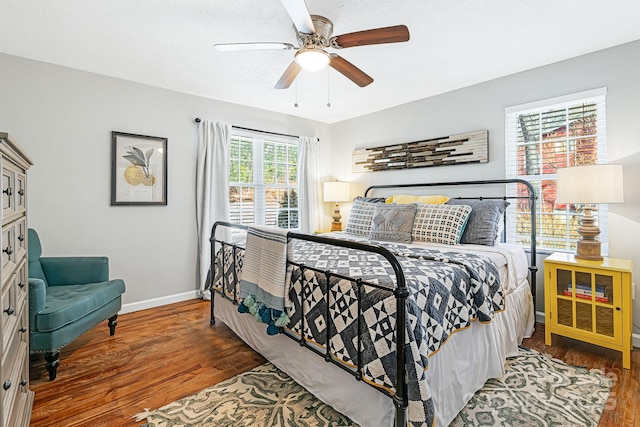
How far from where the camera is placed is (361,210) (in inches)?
141

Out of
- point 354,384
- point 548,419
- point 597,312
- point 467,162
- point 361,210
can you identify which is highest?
point 467,162

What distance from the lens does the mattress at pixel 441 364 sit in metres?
1.53

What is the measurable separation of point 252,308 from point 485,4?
2.51 meters

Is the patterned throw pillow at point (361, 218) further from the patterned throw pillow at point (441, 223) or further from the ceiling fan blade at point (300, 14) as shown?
the ceiling fan blade at point (300, 14)

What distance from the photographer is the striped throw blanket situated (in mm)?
1949

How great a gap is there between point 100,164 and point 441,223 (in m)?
3.34

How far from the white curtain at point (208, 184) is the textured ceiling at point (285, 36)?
558mm

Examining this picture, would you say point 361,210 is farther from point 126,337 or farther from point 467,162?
point 126,337

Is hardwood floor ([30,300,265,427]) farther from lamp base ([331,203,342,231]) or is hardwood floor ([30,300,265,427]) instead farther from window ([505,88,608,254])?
window ([505,88,608,254])

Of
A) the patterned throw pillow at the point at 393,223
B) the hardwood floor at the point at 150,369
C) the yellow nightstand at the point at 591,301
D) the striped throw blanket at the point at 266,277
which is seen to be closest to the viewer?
the hardwood floor at the point at 150,369

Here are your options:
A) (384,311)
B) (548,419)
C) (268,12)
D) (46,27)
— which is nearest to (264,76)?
(268,12)

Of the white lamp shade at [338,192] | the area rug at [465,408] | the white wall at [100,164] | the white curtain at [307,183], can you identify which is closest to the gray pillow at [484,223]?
the area rug at [465,408]

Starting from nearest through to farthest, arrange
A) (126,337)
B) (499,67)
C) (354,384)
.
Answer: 1. (354,384)
2. (126,337)
3. (499,67)

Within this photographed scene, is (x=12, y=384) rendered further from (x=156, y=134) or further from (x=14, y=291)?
(x=156, y=134)
